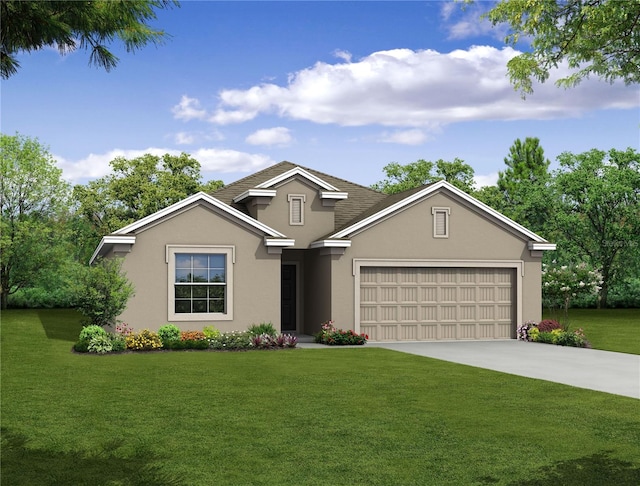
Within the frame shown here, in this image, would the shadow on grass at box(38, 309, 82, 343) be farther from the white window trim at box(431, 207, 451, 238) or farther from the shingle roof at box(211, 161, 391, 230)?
the white window trim at box(431, 207, 451, 238)

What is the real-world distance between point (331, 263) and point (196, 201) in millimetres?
4554

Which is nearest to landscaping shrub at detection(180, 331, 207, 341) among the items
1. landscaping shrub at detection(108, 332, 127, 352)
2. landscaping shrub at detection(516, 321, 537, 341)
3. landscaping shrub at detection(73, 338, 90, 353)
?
landscaping shrub at detection(108, 332, 127, 352)

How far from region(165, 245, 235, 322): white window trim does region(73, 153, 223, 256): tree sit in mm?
25705

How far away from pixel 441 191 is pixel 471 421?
14.8 metres

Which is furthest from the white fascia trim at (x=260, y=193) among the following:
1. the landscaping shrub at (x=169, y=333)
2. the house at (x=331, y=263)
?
the landscaping shrub at (x=169, y=333)

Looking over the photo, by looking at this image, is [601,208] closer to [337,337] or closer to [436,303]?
[436,303]

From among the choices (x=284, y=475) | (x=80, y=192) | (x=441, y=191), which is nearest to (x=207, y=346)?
(x=441, y=191)

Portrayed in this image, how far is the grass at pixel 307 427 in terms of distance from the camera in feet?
25.5

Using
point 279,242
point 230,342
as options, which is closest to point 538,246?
point 279,242

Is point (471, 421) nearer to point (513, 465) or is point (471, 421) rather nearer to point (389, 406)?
point (389, 406)

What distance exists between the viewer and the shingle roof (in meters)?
26.6

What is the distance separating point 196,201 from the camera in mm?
22047

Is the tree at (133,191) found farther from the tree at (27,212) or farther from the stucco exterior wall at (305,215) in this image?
the stucco exterior wall at (305,215)

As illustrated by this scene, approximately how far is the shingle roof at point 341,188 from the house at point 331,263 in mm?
111
